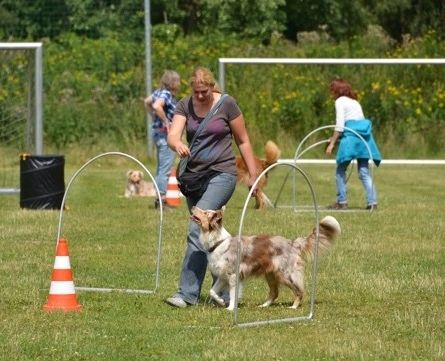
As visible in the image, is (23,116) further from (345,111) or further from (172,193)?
(345,111)

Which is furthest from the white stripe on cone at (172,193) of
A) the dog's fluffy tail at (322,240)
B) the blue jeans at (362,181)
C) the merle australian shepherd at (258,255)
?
the dog's fluffy tail at (322,240)

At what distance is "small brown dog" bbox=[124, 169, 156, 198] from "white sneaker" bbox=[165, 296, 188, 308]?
10688mm

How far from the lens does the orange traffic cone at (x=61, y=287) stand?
32.6 feet

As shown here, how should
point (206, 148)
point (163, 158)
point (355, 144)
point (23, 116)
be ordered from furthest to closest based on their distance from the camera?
point (23, 116)
point (355, 144)
point (163, 158)
point (206, 148)

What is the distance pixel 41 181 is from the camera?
18219 millimetres

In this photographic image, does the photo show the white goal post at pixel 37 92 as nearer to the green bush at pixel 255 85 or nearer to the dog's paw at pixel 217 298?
the green bush at pixel 255 85

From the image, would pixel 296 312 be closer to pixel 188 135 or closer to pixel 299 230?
pixel 188 135

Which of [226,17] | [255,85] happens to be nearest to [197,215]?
[255,85]

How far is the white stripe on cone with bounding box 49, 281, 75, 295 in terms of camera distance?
9938 millimetres

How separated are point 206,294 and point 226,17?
29.2 metres

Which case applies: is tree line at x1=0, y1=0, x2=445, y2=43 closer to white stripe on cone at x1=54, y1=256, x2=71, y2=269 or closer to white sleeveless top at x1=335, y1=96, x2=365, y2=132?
white sleeveless top at x1=335, y1=96, x2=365, y2=132

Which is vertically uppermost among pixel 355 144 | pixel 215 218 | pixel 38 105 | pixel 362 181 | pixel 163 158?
pixel 215 218

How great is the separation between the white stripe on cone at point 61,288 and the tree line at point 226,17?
21.7 metres

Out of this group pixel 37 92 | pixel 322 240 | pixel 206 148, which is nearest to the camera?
pixel 206 148
